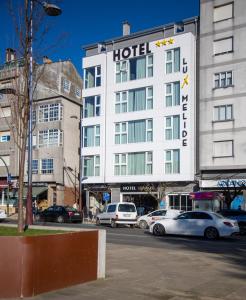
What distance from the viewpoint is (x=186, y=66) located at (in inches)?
1576

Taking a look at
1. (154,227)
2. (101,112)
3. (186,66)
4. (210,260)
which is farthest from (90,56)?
(210,260)

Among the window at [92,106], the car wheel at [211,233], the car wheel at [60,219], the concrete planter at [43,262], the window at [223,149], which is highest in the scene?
the window at [92,106]

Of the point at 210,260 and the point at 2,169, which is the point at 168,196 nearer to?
the point at 2,169

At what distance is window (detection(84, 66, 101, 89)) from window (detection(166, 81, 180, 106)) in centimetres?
770

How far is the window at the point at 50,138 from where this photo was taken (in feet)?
159

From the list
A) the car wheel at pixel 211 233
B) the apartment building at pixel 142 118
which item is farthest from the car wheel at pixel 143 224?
the apartment building at pixel 142 118

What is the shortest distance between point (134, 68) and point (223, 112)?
9703mm

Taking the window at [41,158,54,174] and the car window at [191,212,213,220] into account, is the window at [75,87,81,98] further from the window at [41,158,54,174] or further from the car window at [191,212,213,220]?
the car window at [191,212,213,220]

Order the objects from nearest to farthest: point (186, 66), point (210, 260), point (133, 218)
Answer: point (210, 260), point (133, 218), point (186, 66)

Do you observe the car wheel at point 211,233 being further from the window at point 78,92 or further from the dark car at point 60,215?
the window at point 78,92

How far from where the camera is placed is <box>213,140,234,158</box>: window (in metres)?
37.7

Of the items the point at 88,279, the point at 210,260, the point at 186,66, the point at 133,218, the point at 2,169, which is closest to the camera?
the point at 88,279

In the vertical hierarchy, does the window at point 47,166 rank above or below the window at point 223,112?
below

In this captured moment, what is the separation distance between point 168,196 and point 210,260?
1060 inches
